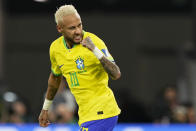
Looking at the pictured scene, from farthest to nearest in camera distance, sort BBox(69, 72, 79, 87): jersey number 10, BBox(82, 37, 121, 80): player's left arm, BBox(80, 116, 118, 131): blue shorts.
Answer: BBox(69, 72, 79, 87): jersey number 10
BBox(80, 116, 118, 131): blue shorts
BBox(82, 37, 121, 80): player's left arm

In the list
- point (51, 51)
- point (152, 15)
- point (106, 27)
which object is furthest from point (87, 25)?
point (51, 51)

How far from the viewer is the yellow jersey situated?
571cm

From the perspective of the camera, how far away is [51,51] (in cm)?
601

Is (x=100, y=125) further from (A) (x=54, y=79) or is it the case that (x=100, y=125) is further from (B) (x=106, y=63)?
(A) (x=54, y=79)

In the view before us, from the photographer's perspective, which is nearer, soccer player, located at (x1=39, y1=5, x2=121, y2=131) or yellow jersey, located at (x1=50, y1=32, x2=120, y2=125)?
soccer player, located at (x1=39, y1=5, x2=121, y2=131)

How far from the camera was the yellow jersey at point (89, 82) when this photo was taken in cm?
571

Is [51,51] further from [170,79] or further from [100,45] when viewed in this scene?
[170,79]

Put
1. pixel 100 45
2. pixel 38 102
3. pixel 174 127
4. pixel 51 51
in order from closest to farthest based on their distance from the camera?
pixel 100 45, pixel 51 51, pixel 174 127, pixel 38 102

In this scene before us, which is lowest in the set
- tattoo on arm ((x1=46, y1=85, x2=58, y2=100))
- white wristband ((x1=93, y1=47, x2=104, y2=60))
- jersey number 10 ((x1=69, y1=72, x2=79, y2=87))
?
tattoo on arm ((x1=46, y1=85, x2=58, y2=100))

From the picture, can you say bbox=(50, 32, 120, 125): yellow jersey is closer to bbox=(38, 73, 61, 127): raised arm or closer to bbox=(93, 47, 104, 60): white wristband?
bbox=(93, 47, 104, 60): white wristband

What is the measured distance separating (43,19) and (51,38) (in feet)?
2.39

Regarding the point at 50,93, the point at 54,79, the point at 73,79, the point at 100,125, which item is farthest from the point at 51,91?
the point at 100,125

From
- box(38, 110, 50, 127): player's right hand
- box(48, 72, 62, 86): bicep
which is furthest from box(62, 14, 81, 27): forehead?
box(38, 110, 50, 127): player's right hand

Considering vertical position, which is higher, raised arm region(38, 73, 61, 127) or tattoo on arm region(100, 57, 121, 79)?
tattoo on arm region(100, 57, 121, 79)
